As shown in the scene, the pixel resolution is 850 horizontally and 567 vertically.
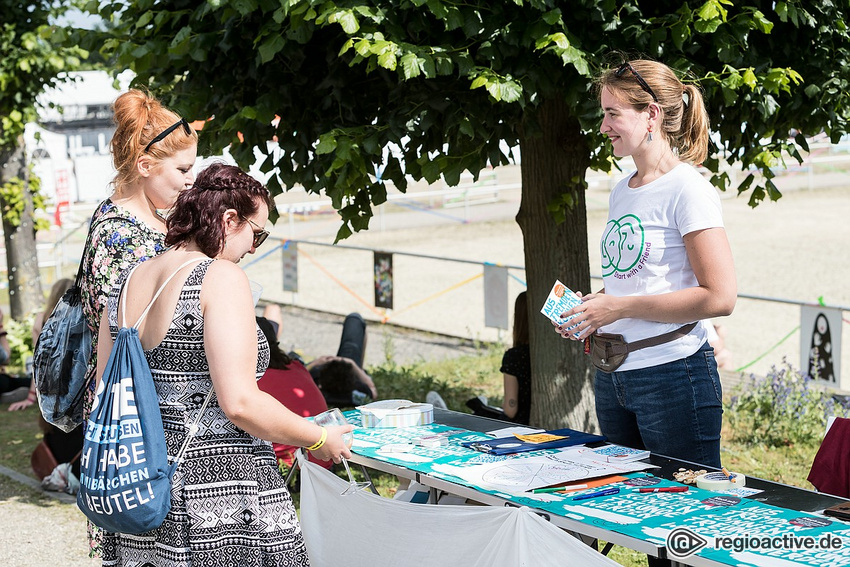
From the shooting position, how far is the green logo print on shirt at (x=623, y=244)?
3.03 metres

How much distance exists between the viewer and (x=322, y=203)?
96.9 ft

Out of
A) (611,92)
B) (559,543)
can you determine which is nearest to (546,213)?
(611,92)

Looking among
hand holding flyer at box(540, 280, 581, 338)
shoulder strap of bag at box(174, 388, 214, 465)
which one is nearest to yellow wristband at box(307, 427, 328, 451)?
shoulder strap of bag at box(174, 388, 214, 465)

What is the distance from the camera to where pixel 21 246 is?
35.2 ft

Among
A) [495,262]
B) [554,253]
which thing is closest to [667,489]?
[554,253]

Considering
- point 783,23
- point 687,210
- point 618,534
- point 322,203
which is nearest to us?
point 618,534

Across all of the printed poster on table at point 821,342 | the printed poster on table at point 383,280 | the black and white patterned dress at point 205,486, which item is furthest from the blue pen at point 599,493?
the printed poster on table at point 383,280

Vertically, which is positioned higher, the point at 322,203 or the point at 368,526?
the point at 322,203

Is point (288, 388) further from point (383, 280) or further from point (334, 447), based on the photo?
point (383, 280)

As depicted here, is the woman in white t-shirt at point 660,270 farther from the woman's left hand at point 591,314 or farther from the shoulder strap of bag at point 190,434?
the shoulder strap of bag at point 190,434

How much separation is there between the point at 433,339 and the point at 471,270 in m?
5.60

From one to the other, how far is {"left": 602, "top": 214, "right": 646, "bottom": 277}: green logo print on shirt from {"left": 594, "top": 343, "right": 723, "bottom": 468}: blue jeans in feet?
1.09

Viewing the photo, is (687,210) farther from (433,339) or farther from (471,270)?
(471,270)

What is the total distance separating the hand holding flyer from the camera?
10.2 feet
